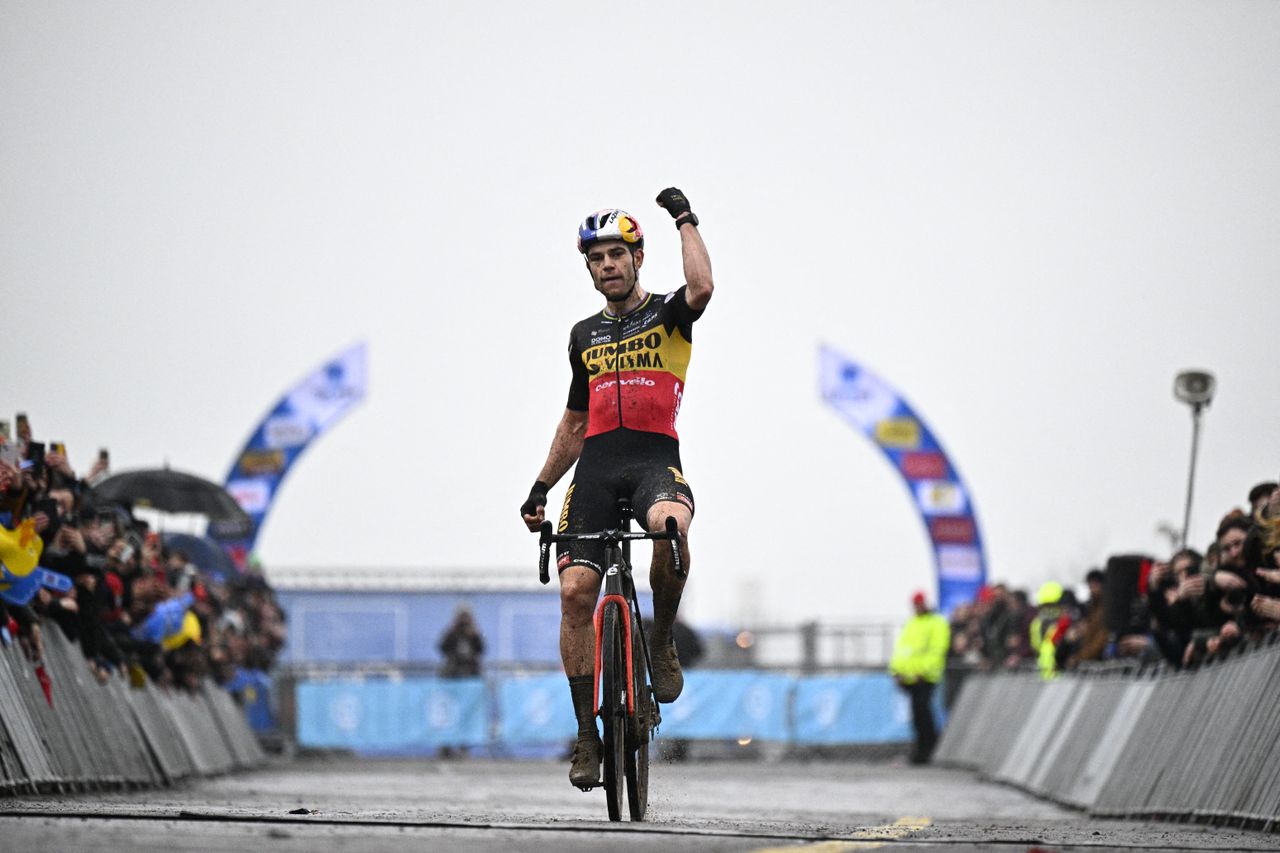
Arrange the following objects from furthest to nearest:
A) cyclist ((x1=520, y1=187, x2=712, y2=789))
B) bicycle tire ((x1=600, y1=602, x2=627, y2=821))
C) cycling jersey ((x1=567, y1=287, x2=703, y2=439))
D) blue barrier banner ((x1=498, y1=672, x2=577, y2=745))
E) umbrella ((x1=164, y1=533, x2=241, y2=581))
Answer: blue barrier banner ((x1=498, y1=672, x2=577, y2=745)), umbrella ((x1=164, y1=533, x2=241, y2=581)), cycling jersey ((x1=567, y1=287, x2=703, y2=439)), cyclist ((x1=520, y1=187, x2=712, y2=789)), bicycle tire ((x1=600, y1=602, x2=627, y2=821))

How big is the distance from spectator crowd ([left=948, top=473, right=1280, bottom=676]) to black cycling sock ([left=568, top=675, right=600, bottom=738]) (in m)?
4.50

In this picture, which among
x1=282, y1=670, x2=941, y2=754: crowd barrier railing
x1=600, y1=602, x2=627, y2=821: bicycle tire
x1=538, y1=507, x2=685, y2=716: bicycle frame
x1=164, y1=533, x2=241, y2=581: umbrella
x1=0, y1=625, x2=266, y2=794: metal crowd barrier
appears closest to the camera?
x1=600, y1=602, x2=627, y2=821: bicycle tire

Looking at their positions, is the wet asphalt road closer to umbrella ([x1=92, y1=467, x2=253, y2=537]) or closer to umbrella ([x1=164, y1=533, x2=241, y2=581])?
umbrella ([x1=92, y1=467, x2=253, y2=537])

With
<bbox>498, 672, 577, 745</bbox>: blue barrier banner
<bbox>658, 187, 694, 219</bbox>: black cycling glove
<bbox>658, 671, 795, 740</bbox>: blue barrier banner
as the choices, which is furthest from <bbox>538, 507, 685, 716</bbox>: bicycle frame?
<bbox>498, 672, 577, 745</bbox>: blue barrier banner

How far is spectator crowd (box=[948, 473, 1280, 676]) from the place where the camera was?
46.9 ft

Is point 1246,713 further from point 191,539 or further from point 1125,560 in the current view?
point 191,539

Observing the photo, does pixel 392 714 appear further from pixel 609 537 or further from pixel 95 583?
pixel 609 537

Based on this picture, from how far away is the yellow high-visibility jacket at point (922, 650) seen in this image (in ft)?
101

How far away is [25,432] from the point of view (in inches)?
660

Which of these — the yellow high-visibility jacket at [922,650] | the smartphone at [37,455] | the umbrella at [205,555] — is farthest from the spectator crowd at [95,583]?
the yellow high-visibility jacket at [922,650]

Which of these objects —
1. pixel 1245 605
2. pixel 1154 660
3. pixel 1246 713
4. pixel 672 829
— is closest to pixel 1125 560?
pixel 1154 660

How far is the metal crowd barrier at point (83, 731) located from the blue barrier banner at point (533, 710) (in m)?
12.1

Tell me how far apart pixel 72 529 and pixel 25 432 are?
3.83 ft

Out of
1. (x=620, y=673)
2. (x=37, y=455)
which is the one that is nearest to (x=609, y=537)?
(x=620, y=673)
